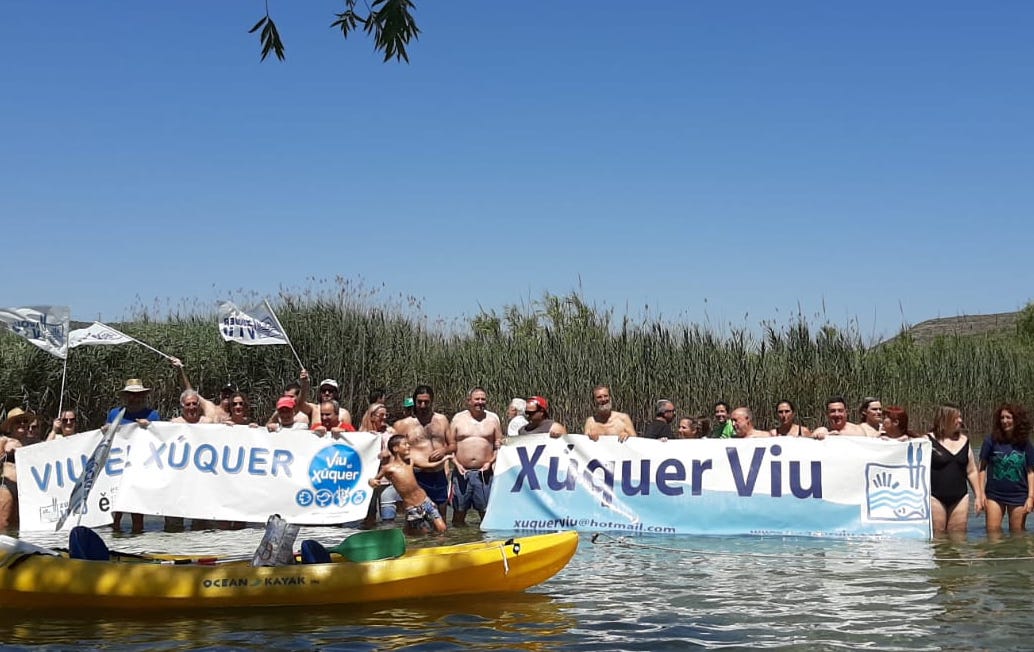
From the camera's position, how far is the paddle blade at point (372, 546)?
8.98m

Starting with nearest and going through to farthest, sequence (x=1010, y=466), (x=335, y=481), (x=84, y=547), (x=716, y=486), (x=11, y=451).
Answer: (x=84, y=547)
(x=1010, y=466)
(x=716, y=486)
(x=335, y=481)
(x=11, y=451)

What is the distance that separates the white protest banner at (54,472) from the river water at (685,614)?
4191 mm

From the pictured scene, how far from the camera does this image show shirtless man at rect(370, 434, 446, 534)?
38.9 feet

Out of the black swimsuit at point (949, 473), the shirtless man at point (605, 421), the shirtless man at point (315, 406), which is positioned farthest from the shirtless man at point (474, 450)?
the black swimsuit at point (949, 473)

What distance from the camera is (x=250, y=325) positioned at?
15.8 m

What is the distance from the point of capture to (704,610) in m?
8.44

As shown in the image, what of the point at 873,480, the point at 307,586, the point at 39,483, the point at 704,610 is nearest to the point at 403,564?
the point at 307,586

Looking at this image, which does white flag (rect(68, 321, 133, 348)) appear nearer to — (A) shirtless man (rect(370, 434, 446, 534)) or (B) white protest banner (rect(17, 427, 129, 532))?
(B) white protest banner (rect(17, 427, 129, 532))

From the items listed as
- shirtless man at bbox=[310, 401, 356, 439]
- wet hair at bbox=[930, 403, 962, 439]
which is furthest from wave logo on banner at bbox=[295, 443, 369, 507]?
wet hair at bbox=[930, 403, 962, 439]

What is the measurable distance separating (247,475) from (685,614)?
6458mm

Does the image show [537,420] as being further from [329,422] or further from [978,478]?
[978,478]

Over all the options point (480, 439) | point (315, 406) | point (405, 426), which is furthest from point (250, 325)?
point (480, 439)

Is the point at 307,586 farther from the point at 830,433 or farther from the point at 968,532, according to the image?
the point at 968,532

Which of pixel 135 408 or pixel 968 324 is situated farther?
pixel 968 324
